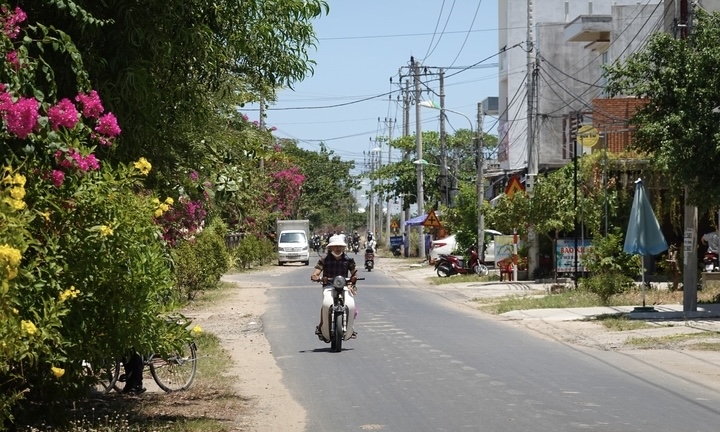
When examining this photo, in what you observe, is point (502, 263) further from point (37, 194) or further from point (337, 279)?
point (37, 194)

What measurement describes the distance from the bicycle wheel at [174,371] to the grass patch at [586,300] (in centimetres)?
1358

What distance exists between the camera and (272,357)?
55.9ft

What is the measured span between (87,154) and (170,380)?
571 cm

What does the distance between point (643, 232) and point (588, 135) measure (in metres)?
10.3

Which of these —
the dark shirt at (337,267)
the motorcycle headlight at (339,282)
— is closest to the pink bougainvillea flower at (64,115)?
the motorcycle headlight at (339,282)

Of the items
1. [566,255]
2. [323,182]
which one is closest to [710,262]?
[566,255]

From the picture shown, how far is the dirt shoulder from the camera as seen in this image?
38.3ft

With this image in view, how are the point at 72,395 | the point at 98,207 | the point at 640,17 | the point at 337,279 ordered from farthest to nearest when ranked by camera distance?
the point at 640,17 → the point at 337,279 → the point at 72,395 → the point at 98,207

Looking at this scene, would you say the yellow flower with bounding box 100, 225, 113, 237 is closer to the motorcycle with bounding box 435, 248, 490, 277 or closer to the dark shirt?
the dark shirt

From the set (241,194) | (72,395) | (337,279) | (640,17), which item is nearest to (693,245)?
(337,279)

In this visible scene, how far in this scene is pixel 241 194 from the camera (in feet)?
43.0

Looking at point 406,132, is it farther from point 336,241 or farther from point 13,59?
point 13,59

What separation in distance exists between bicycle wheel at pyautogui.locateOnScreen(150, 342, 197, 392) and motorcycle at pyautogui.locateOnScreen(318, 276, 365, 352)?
353 cm

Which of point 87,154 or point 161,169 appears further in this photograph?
point 161,169
